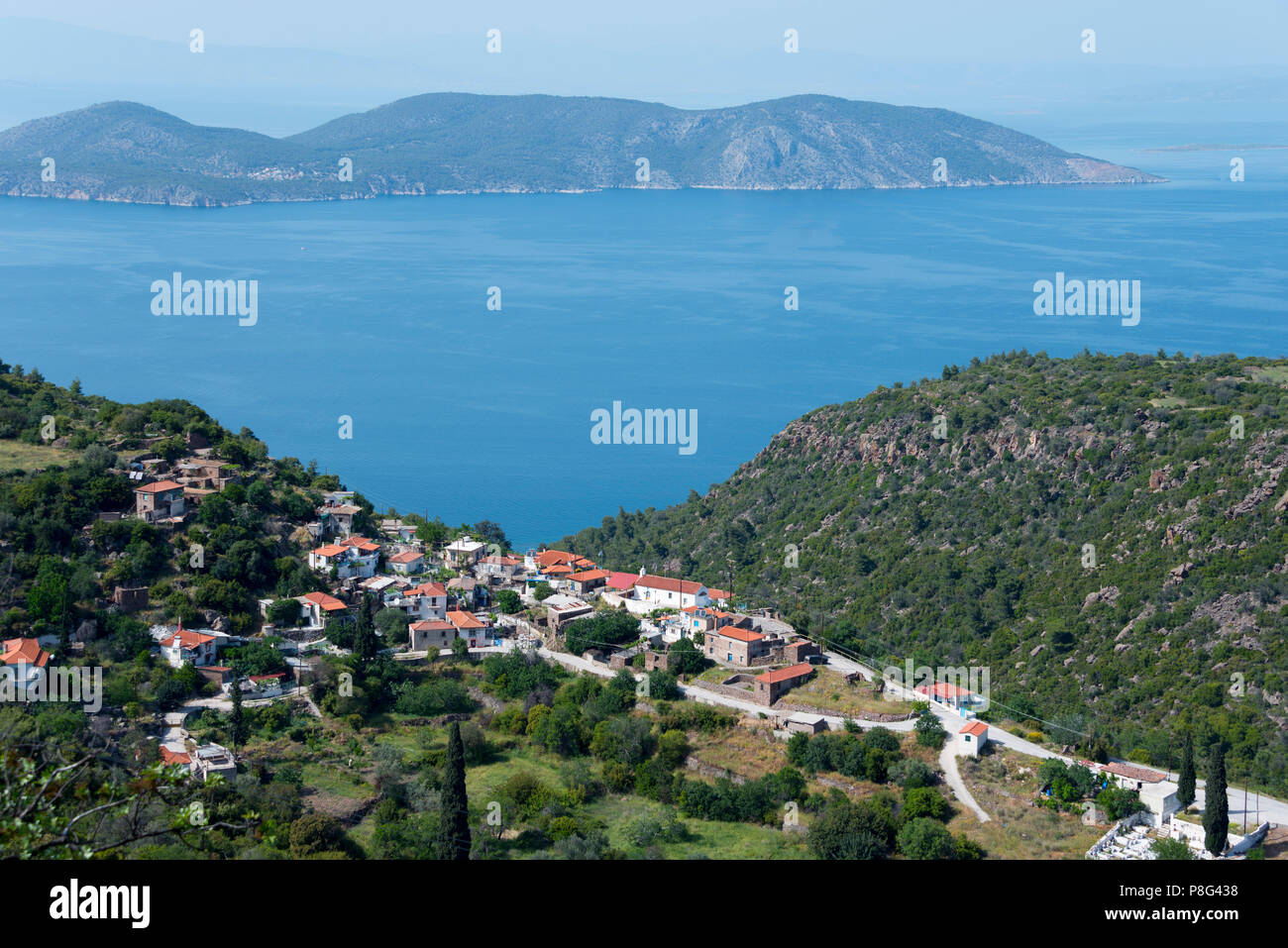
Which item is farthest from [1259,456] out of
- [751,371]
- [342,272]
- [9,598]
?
[342,272]

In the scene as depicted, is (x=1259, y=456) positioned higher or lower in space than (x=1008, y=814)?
higher

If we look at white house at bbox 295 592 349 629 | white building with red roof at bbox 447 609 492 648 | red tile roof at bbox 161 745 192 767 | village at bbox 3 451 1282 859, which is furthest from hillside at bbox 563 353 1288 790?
red tile roof at bbox 161 745 192 767

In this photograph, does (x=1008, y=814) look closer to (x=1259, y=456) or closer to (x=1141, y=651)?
(x=1141, y=651)

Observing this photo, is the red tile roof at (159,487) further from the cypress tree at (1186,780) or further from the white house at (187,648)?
the cypress tree at (1186,780)
